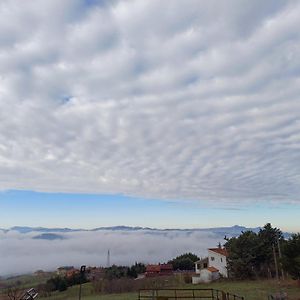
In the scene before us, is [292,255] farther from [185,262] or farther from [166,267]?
[185,262]

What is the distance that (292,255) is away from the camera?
3659cm

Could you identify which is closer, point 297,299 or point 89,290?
point 297,299

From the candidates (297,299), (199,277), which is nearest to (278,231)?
(199,277)

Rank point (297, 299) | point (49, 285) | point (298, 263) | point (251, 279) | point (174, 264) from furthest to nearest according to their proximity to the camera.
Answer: point (174, 264) < point (49, 285) < point (251, 279) < point (298, 263) < point (297, 299)

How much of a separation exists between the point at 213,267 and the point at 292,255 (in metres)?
22.0

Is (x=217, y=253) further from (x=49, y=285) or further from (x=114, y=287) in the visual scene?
(x=49, y=285)

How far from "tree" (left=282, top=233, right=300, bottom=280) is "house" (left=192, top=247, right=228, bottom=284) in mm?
17467

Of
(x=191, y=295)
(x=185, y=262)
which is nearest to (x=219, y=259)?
(x=191, y=295)

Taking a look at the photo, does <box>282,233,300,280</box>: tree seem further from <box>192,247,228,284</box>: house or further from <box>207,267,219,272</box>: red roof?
<box>207,267,219,272</box>: red roof

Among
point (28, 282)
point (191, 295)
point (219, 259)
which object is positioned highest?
point (219, 259)

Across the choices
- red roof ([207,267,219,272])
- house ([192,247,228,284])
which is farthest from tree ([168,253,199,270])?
red roof ([207,267,219,272])

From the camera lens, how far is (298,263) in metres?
34.8

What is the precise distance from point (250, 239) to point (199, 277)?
29.5ft

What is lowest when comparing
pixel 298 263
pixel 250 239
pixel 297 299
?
pixel 297 299
